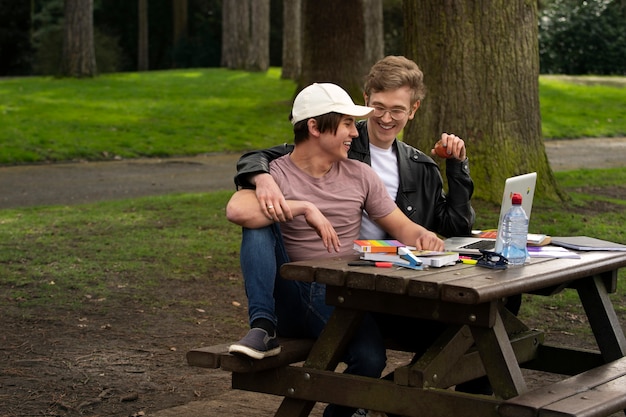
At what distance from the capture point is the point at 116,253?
903 centimetres

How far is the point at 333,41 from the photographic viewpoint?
19.1 m

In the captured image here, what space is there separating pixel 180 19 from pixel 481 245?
44204mm

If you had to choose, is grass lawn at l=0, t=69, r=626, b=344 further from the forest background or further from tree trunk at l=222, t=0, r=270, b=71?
the forest background

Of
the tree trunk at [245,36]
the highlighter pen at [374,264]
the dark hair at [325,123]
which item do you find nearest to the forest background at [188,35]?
the tree trunk at [245,36]

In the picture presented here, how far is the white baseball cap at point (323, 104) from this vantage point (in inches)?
178

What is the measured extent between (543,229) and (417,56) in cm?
185

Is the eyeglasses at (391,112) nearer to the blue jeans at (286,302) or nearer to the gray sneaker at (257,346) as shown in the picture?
the blue jeans at (286,302)

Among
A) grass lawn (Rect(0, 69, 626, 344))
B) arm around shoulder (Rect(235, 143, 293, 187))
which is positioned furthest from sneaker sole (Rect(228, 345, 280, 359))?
grass lawn (Rect(0, 69, 626, 344))

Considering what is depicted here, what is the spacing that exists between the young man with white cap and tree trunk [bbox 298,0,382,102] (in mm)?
14455

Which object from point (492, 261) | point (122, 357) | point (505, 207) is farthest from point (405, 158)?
point (122, 357)

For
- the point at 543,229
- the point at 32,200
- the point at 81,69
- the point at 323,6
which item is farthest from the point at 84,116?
the point at 543,229

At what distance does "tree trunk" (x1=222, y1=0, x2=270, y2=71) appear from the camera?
33.3 meters

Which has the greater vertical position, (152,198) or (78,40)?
(78,40)

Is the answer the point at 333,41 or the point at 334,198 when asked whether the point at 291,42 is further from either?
the point at 334,198
